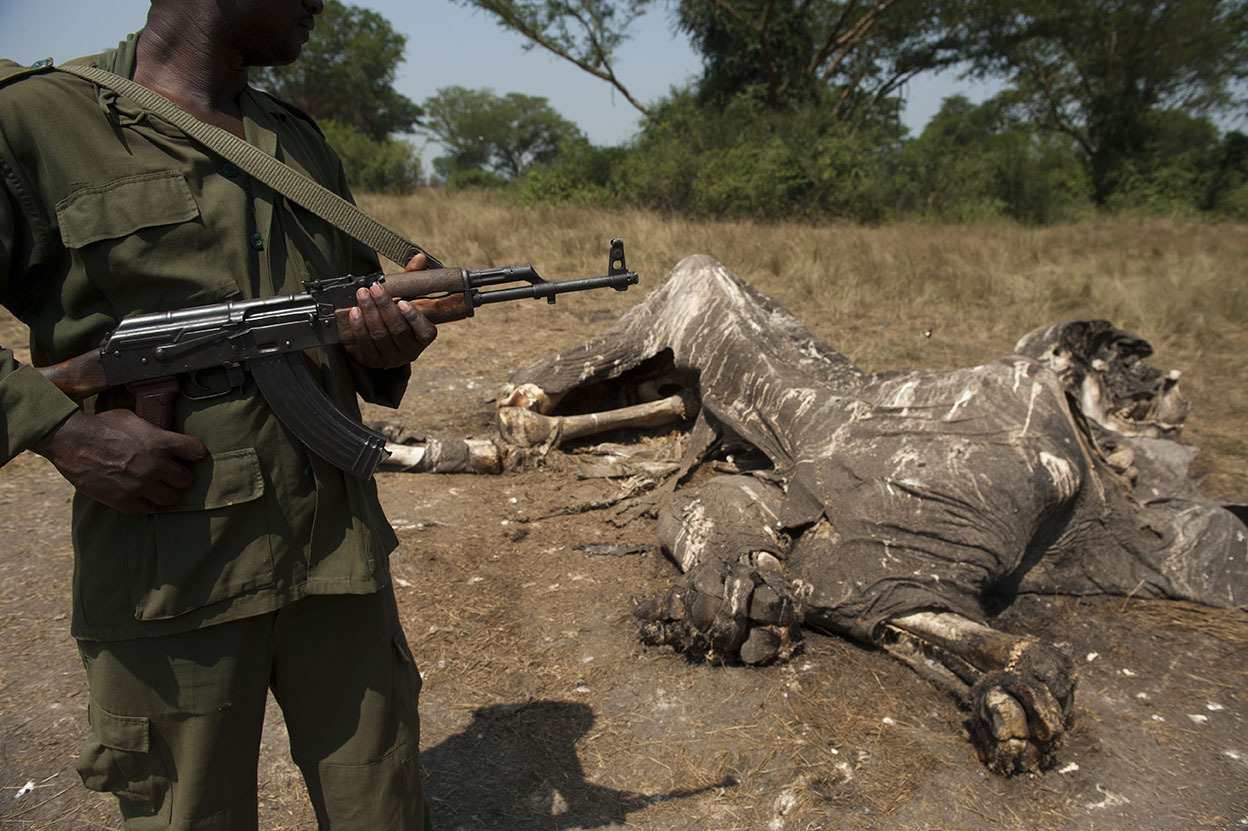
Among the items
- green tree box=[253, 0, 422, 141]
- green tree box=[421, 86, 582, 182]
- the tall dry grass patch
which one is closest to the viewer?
the tall dry grass patch

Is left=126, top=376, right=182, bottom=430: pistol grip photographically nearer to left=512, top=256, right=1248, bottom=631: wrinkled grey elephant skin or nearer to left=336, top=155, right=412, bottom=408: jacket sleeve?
left=336, top=155, right=412, bottom=408: jacket sleeve

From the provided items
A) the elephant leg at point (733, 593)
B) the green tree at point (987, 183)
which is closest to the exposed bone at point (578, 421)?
the elephant leg at point (733, 593)

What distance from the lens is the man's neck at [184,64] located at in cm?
149

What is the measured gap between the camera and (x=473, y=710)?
277 centimetres

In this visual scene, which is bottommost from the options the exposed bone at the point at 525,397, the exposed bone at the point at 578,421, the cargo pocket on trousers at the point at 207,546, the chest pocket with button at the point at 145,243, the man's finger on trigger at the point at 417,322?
the exposed bone at the point at 578,421

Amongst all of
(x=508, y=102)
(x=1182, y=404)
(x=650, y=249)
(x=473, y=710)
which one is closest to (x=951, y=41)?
(x=650, y=249)

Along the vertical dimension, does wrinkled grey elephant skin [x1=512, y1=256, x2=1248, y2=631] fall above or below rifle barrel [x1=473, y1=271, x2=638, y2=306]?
below

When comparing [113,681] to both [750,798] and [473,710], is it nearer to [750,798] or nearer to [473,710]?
[473,710]

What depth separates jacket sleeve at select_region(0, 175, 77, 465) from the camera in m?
1.29

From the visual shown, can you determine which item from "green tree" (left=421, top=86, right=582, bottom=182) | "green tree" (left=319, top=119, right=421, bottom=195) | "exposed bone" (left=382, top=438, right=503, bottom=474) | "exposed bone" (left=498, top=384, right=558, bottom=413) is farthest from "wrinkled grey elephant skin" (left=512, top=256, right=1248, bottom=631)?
"green tree" (left=421, top=86, right=582, bottom=182)

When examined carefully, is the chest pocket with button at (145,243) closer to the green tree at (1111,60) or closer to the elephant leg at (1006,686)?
the elephant leg at (1006,686)

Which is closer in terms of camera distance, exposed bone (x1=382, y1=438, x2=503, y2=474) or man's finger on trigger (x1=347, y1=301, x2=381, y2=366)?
man's finger on trigger (x1=347, y1=301, x2=381, y2=366)

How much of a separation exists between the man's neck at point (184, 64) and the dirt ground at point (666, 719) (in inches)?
78.0

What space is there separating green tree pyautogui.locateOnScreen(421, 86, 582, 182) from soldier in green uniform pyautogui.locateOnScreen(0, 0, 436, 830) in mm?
46847
